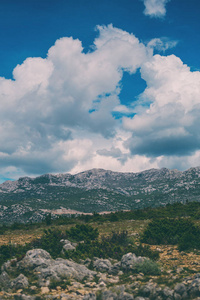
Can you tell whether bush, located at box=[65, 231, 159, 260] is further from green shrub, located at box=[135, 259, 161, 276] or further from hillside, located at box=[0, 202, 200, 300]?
green shrub, located at box=[135, 259, 161, 276]

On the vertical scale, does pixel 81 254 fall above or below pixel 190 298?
above

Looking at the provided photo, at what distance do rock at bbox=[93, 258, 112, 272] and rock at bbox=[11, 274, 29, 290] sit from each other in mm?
4317

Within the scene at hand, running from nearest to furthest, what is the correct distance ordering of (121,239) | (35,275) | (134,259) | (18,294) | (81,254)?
1. (18,294)
2. (35,275)
3. (134,259)
4. (81,254)
5. (121,239)

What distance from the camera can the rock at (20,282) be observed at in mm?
11781

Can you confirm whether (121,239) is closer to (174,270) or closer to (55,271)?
(174,270)

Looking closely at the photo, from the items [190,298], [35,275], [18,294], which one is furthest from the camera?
[35,275]

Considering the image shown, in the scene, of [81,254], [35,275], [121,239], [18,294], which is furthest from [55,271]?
[121,239]

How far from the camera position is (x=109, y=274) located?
1402 cm

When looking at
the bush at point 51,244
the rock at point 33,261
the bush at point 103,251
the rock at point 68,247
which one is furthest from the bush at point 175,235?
Answer: the rock at point 33,261

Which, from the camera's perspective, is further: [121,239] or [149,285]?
[121,239]

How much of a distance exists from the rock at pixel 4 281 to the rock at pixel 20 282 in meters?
0.26

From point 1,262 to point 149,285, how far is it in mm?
9202

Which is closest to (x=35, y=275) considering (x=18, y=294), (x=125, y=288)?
(x=18, y=294)

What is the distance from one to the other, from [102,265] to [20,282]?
15.9 feet
